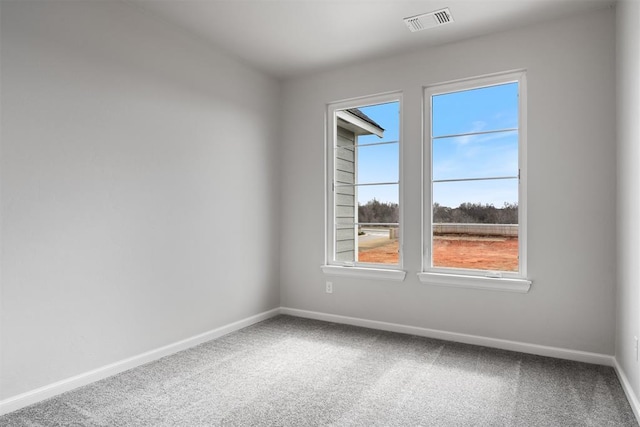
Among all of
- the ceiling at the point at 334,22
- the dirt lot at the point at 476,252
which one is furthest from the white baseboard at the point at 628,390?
the ceiling at the point at 334,22

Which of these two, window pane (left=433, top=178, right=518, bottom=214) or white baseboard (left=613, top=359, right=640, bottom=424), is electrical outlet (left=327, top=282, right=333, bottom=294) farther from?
white baseboard (left=613, top=359, right=640, bottom=424)

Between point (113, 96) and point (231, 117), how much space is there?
1139 mm

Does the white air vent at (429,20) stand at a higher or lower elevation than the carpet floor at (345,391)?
higher

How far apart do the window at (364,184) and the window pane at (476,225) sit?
1.26ft

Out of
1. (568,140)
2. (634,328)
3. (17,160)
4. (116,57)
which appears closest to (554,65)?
(568,140)

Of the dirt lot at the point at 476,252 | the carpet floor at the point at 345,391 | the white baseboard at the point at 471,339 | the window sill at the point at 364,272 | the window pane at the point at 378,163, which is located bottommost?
the carpet floor at the point at 345,391

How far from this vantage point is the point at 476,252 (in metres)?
3.28

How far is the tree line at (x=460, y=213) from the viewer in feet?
10.4

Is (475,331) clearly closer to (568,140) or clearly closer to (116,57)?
(568,140)

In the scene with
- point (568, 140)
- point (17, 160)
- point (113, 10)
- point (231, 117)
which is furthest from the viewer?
point (231, 117)

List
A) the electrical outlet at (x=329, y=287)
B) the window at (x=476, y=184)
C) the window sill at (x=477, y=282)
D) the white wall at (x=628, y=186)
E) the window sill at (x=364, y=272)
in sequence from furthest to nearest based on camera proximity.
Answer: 1. the electrical outlet at (x=329, y=287)
2. the window sill at (x=364, y=272)
3. the window at (x=476, y=184)
4. the window sill at (x=477, y=282)
5. the white wall at (x=628, y=186)

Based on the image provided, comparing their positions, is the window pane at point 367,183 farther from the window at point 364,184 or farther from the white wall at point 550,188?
the white wall at point 550,188

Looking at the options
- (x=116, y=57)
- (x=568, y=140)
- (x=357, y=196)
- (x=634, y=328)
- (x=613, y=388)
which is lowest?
(x=613, y=388)

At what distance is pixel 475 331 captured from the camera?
10.6 feet
